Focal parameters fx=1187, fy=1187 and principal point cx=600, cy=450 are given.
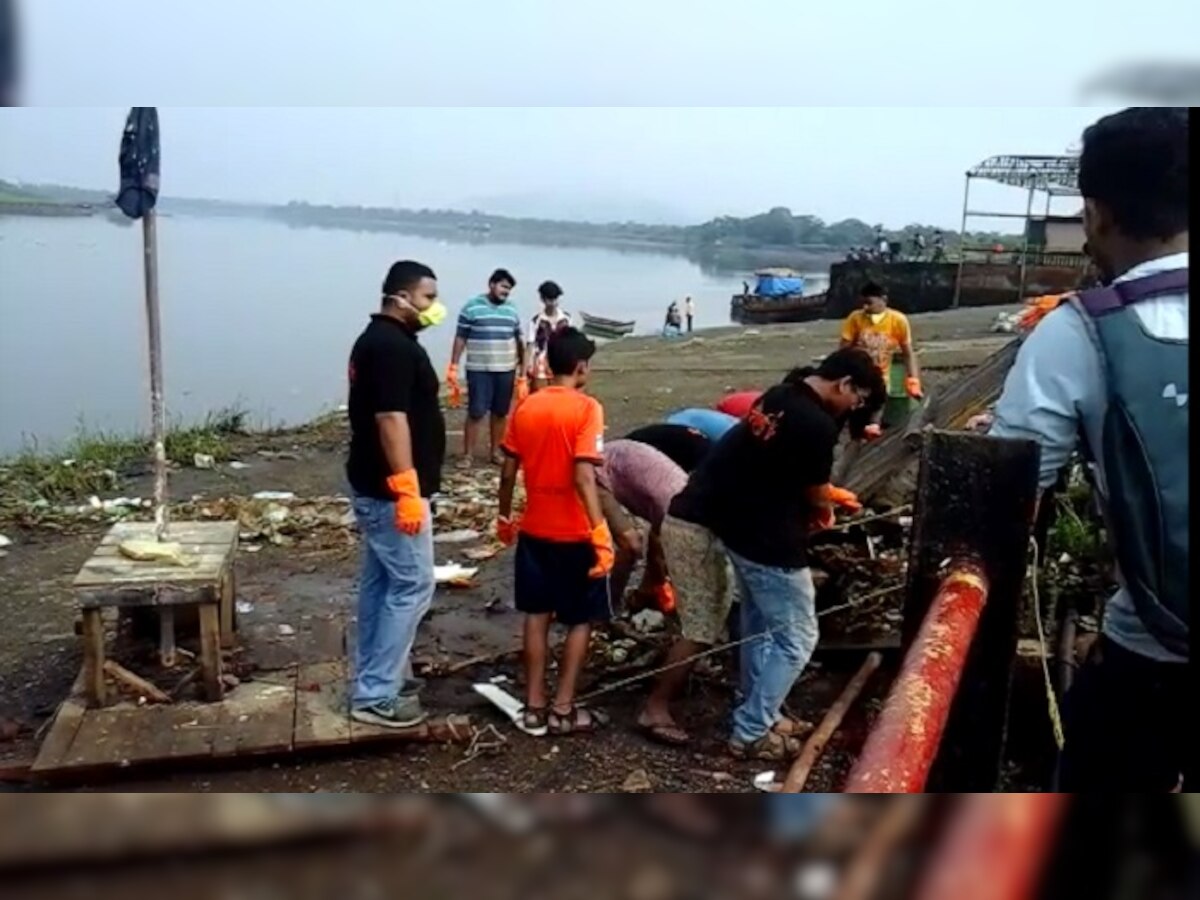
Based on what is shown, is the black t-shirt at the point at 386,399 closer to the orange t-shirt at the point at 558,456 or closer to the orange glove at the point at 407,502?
the orange glove at the point at 407,502

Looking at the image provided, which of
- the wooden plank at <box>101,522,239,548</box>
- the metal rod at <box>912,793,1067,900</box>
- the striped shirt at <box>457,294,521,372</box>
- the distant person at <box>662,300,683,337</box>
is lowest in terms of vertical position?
the distant person at <box>662,300,683,337</box>

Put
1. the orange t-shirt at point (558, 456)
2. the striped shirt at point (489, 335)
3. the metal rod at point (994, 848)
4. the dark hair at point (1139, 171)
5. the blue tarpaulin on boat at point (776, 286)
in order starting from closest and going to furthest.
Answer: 1. the metal rod at point (994, 848)
2. the dark hair at point (1139, 171)
3. the orange t-shirt at point (558, 456)
4. the striped shirt at point (489, 335)
5. the blue tarpaulin on boat at point (776, 286)

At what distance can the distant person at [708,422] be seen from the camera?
560 centimetres

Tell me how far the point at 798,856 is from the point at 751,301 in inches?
1459

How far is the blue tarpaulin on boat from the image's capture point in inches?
1511

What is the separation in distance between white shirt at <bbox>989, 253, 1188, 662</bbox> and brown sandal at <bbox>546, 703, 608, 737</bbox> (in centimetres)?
299

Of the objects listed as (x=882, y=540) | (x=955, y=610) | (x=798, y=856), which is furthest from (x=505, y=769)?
(x=798, y=856)

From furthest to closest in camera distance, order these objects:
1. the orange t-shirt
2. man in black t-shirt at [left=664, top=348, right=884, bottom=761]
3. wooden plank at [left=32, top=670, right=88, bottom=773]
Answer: the orange t-shirt → man in black t-shirt at [left=664, top=348, right=884, bottom=761] → wooden plank at [left=32, top=670, right=88, bottom=773]

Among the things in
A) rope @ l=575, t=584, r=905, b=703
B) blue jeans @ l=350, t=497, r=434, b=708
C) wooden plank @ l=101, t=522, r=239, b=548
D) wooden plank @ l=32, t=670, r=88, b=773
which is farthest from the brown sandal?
wooden plank @ l=32, t=670, r=88, b=773

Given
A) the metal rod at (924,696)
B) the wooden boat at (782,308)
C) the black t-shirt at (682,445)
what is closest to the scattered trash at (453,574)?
the black t-shirt at (682,445)

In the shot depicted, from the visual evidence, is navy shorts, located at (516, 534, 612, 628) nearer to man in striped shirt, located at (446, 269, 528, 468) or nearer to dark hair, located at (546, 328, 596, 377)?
dark hair, located at (546, 328, 596, 377)

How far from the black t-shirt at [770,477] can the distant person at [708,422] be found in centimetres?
118

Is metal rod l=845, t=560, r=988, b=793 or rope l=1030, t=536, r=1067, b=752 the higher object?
metal rod l=845, t=560, r=988, b=793

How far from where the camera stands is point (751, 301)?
37.0m
